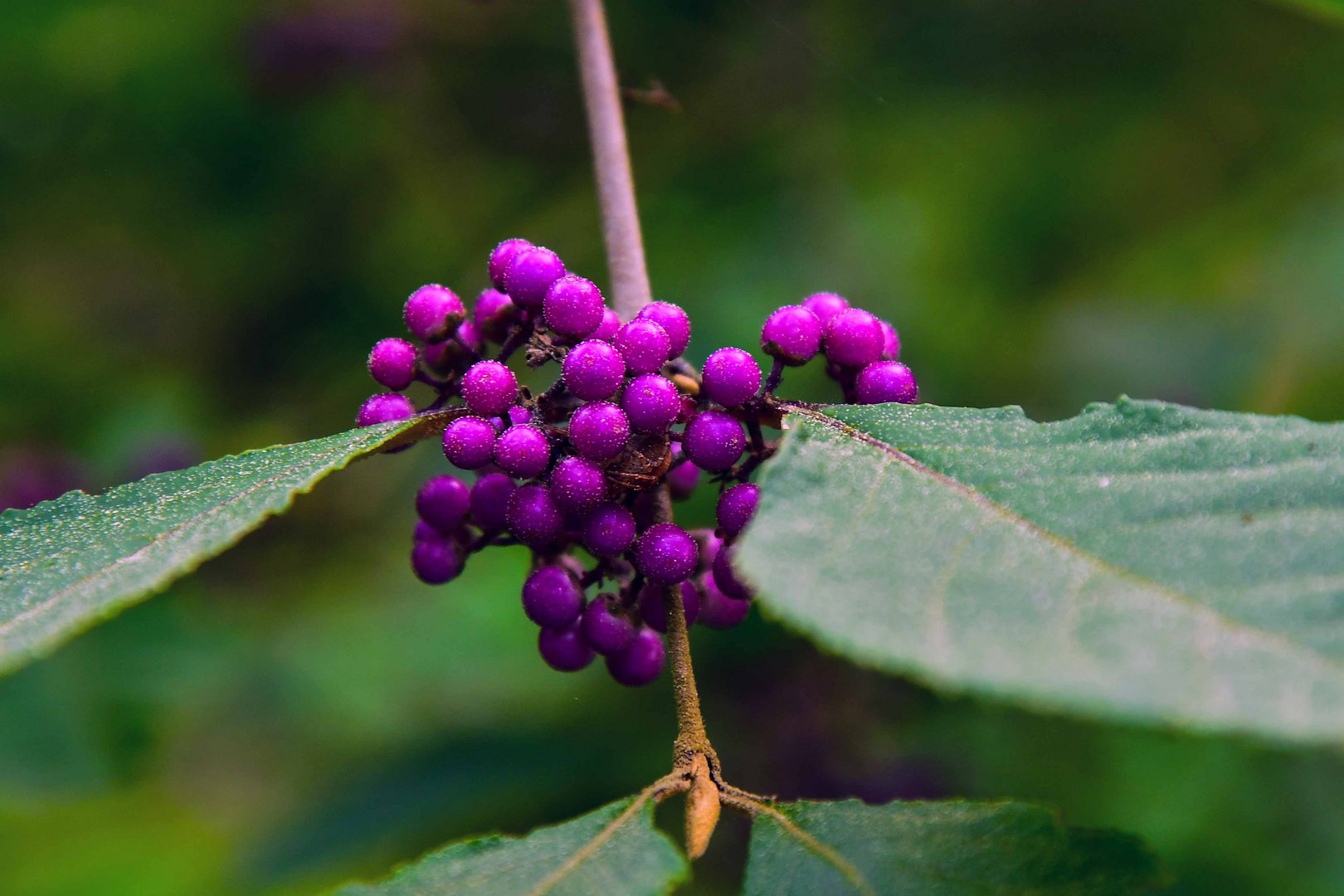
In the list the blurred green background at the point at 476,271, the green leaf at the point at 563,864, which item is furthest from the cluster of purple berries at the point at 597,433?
the blurred green background at the point at 476,271

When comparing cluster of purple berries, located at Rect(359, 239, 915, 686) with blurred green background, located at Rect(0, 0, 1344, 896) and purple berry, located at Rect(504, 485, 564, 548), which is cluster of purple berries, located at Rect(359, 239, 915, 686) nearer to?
purple berry, located at Rect(504, 485, 564, 548)

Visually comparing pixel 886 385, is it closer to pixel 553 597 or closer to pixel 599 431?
pixel 599 431

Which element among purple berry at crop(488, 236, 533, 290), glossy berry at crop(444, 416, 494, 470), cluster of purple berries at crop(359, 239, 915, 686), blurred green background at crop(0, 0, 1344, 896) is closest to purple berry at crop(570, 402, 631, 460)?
cluster of purple berries at crop(359, 239, 915, 686)

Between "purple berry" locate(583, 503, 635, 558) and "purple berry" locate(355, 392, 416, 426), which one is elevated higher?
"purple berry" locate(355, 392, 416, 426)

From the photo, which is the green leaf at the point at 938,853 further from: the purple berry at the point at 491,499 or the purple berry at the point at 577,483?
the purple berry at the point at 491,499

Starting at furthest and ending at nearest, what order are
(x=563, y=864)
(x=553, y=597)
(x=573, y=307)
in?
(x=553, y=597)
(x=573, y=307)
(x=563, y=864)

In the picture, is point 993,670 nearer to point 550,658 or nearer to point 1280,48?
point 550,658

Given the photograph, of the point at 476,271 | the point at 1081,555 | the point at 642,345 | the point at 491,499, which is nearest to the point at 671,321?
the point at 642,345
